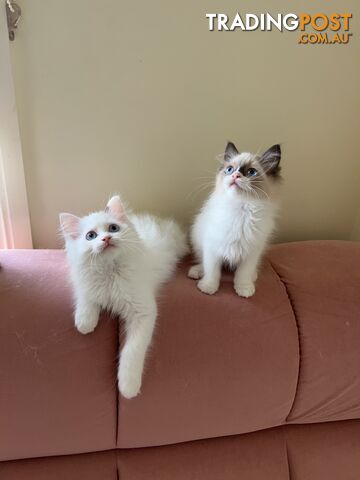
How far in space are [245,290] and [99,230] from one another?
1.58ft

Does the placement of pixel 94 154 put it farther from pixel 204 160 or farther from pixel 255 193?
pixel 255 193

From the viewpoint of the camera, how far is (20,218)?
1337 millimetres

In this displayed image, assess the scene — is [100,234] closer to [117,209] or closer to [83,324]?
[117,209]

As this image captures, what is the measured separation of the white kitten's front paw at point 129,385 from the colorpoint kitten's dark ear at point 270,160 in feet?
2.30

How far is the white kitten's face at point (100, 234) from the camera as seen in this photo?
0.89 metres

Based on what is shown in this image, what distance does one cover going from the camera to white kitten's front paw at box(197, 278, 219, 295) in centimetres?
110

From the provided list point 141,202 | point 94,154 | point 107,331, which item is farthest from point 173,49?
point 107,331

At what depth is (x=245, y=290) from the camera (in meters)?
1.10

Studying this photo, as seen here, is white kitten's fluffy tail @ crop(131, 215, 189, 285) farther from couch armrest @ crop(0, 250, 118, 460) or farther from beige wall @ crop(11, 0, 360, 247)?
couch armrest @ crop(0, 250, 118, 460)

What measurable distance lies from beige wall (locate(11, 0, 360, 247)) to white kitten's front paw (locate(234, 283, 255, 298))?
0.50 m

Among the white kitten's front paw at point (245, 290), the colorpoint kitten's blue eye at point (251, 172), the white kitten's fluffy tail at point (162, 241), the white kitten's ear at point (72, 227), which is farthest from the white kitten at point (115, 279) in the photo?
the colorpoint kitten's blue eye at point (251, 172)

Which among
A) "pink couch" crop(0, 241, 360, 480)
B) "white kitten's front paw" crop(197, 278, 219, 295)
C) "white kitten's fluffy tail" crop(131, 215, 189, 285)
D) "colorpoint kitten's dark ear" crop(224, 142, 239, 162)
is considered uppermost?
"colorpoint kitten's dark ear" crop(224, 142, 239, 162)

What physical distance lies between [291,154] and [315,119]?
0.51 ft

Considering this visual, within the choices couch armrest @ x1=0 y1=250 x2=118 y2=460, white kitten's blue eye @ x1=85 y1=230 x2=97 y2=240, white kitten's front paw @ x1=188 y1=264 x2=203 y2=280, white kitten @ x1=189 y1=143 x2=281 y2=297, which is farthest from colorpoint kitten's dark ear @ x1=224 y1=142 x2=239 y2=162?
couch armrest @ x1=0 y1=250 x2=118 y2=460
